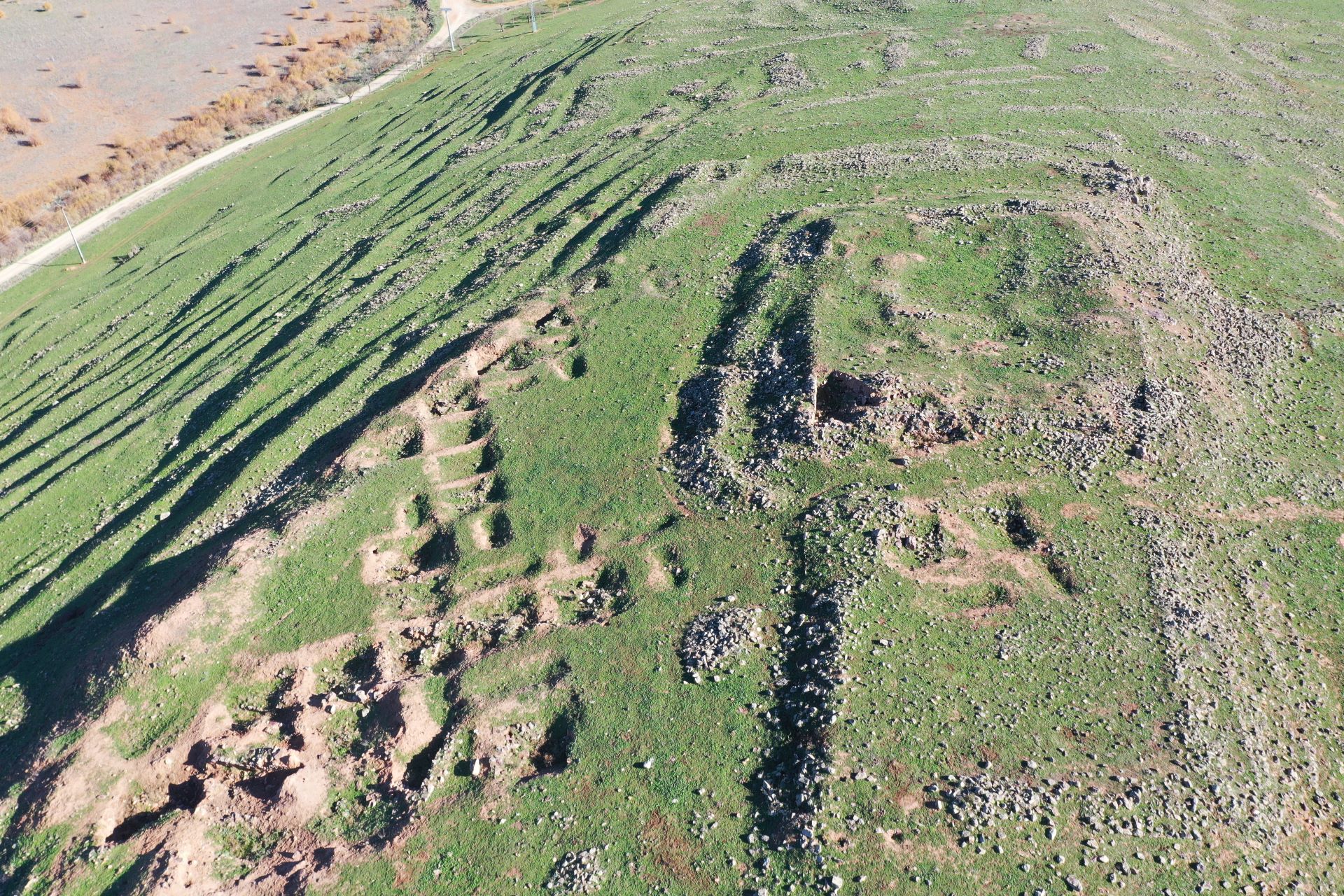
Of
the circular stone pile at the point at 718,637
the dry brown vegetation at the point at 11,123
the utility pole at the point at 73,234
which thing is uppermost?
the circular stone pile at the point at 718,637

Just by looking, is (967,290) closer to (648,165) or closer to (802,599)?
(802,599)

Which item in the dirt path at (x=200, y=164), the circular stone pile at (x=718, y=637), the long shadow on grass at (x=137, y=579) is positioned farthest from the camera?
the dirt path at (x=200, y=164)

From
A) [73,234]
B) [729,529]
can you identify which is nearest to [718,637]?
[729,529]

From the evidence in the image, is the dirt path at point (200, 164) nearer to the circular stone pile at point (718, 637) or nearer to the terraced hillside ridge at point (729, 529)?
the terraced hillside ridge at point (729, 529)

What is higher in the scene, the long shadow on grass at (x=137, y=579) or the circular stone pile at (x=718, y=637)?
the circular stone pile at (x=718, y=637)

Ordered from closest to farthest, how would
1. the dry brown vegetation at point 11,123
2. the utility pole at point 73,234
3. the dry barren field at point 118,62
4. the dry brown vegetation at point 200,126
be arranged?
the utility pole at point 73,234
the dry brown vegetation at point 200,126
the dry barren field at point 118,62
the dry brown vegetation at point 11,123

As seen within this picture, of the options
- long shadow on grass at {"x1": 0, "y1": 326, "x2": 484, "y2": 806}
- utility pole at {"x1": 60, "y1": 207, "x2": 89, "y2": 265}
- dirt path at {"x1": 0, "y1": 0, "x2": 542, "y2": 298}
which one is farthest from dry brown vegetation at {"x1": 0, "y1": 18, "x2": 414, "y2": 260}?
long shadow on grass at {"x1": 0, "y1": 326, "x2": 484, "y2": 806}

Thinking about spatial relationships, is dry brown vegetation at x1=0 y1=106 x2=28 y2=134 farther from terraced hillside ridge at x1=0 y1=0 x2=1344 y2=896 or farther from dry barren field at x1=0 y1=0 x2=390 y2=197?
terraced hillside ridge at x1=0 y1=0 x2=1344 y2=896

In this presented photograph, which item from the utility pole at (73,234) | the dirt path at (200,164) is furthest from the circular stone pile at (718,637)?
the utility pole at (73,234)
